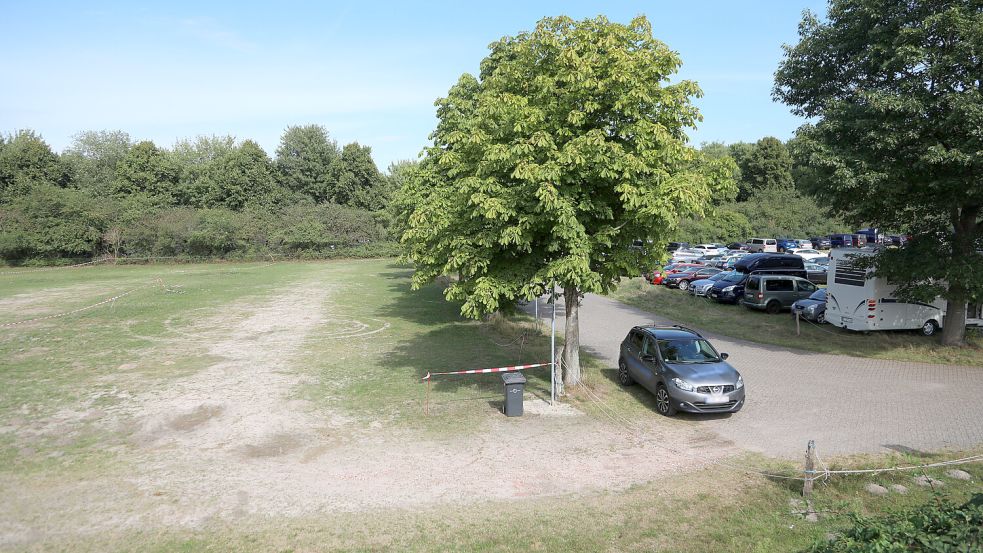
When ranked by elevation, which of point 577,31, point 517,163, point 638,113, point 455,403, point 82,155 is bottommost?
point 455,403

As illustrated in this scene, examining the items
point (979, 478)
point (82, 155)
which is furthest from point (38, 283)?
point (82, 155)

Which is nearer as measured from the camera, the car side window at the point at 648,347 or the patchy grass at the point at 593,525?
the patchy grass at the point at 593,525

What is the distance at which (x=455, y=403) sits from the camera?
529 inches

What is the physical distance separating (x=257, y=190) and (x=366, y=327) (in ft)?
199

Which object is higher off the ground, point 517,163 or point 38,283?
point 517,163

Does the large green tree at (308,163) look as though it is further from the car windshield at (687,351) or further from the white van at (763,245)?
the car windshield at (687,351)

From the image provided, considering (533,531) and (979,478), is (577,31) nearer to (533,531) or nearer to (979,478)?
(533,531)

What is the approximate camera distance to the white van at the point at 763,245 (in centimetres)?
5825

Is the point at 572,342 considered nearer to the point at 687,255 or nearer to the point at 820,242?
the point at 687,255

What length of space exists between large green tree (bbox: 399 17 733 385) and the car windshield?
79.7 inches

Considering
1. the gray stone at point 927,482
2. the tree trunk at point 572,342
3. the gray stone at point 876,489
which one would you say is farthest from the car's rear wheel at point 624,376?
the gray stone at point 927,482

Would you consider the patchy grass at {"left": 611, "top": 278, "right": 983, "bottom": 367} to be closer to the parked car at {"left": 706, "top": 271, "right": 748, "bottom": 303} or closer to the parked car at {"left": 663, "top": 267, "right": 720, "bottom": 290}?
the parked car at {"left": 706, "top": 271, "right": 748, "bottom": 303}

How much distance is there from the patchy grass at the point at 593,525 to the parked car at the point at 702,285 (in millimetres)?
22944

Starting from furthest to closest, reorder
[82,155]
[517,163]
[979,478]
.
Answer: [82,155], [517,163], [979,478]
